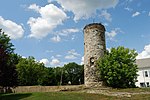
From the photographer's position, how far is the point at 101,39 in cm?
3762

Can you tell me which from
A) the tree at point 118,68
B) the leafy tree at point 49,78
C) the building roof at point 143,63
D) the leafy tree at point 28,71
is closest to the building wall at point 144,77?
the building roof at point 143,63

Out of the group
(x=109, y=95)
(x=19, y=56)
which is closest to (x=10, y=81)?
(x=109, y=95)

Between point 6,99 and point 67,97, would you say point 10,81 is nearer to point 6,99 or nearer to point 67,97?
point 6,99

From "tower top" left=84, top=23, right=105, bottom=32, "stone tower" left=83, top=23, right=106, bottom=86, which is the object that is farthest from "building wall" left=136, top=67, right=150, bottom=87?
"tower top" left=84, top=23, right=105, bottom=32

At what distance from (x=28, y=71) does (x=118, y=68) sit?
102 feet

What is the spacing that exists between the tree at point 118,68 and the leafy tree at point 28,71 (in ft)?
91.3

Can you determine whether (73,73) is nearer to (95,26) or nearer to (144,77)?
(144,77)

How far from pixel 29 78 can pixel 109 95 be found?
36.0 m

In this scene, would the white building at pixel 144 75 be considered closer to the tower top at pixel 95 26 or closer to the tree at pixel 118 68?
the tree at pixel 118 68

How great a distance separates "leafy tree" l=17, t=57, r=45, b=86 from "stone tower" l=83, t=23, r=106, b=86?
2598cm

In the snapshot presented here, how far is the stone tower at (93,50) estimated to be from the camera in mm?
36969

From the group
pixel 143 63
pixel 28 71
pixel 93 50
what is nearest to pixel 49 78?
pixel 28 71

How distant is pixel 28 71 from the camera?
60.5 m

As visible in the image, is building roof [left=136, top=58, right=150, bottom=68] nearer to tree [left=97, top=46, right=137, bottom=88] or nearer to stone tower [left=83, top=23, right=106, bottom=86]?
tree [left=97, top=46, right=137, bottom=88]
